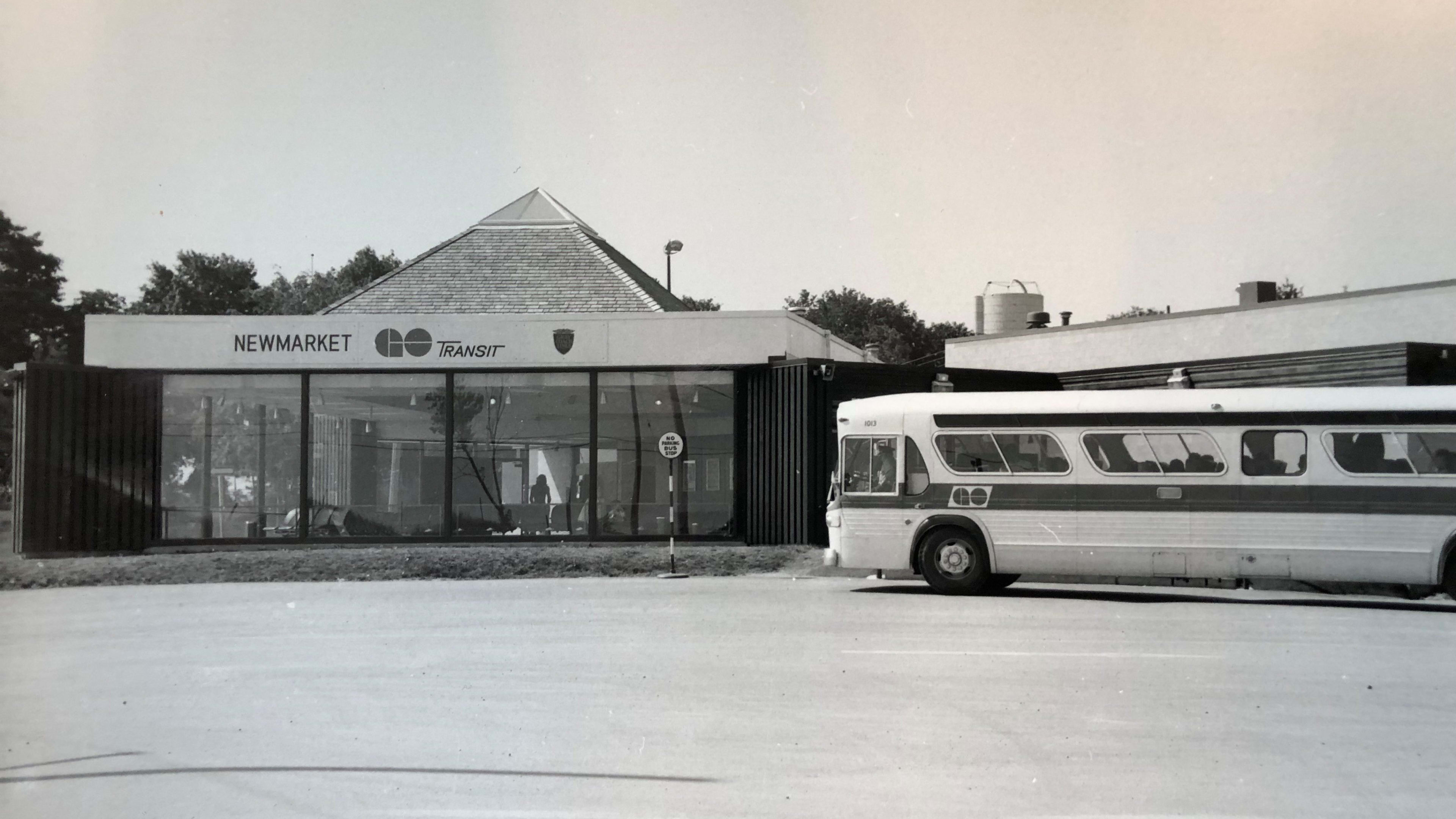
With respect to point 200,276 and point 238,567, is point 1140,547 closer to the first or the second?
point 238,567

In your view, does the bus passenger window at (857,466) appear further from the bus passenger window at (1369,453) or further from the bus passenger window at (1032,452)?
the bus passenger window at (1369,453)

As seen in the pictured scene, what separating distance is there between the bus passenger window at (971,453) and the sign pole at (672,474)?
6674 mm

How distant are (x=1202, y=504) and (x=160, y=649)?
38.5ft

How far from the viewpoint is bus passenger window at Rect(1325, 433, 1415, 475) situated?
15.6 meters

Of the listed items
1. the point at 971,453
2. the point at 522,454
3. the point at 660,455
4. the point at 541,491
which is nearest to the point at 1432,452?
the point at 971,453

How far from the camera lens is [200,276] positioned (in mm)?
70938

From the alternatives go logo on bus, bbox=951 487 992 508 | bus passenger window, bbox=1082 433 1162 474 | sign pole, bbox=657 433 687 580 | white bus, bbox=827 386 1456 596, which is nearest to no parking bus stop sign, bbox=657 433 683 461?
sign pole, bbox=657 433 687 580

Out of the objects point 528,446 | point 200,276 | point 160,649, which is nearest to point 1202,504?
point 160,649

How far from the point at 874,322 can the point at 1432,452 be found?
6472 centimetres

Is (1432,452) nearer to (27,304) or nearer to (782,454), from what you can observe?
(782,454)

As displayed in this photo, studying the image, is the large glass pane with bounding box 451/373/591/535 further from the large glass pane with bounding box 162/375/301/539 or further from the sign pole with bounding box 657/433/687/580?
the large glass pane with bounding box 162/375/301/539

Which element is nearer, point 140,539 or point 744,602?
point 744,602

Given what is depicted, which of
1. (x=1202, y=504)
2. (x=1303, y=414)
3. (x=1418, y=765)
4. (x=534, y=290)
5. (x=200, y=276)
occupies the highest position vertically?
(x=200, y=276)

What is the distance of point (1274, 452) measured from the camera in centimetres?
1612
